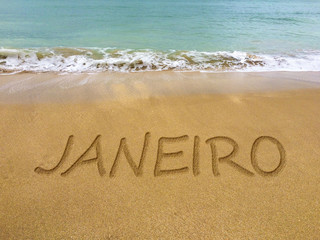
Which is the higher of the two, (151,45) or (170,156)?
(151,45)

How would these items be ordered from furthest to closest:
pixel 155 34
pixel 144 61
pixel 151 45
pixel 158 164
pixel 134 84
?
pixel 155 34, pixel 151 45, pixel 144 61, pixel 134 84, pixel 158 164

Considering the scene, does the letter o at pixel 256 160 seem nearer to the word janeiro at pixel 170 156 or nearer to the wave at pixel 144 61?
the word janeiro at pixel 170 156

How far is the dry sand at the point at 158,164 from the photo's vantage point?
1.69 metres

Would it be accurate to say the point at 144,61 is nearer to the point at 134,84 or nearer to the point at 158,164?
the point at 134,84

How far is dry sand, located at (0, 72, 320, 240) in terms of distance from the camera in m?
1.69

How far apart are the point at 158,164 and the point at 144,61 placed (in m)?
3.56

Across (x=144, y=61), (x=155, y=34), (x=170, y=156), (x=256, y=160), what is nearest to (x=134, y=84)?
(x=144, y=61)

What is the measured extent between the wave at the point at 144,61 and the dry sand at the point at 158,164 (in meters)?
1.33

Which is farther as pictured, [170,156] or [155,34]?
[155,34]

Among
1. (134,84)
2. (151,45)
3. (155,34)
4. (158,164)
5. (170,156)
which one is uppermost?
(155,34)

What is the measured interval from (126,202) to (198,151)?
38.4 inches

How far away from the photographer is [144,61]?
5.15 meters

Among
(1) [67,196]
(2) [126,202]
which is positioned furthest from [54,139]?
(2) [126,202]

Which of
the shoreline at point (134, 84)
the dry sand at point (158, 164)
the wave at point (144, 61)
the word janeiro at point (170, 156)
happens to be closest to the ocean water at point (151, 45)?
the wave at point (144, 61)
